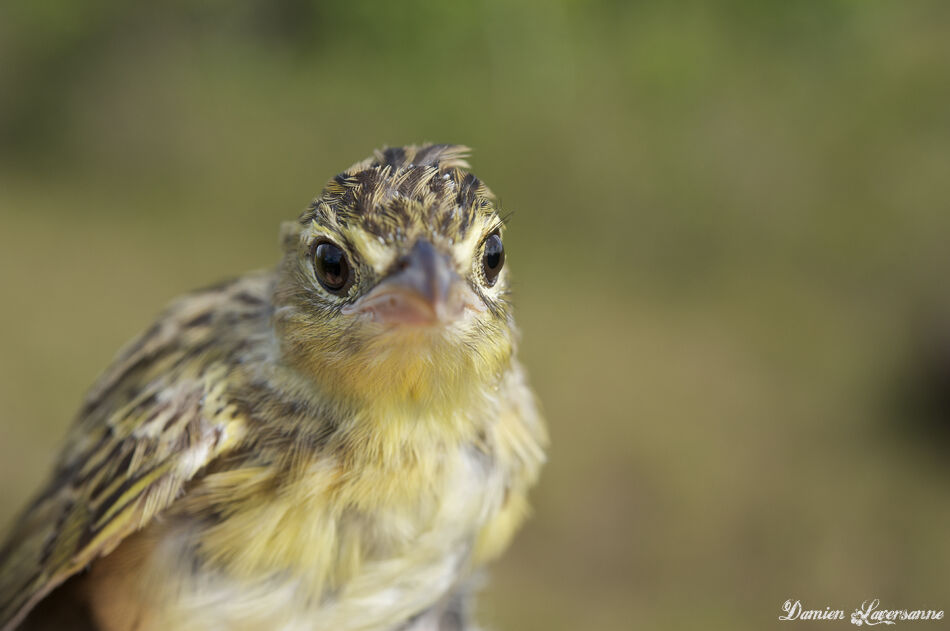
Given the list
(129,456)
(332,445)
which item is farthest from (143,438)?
(332,445)

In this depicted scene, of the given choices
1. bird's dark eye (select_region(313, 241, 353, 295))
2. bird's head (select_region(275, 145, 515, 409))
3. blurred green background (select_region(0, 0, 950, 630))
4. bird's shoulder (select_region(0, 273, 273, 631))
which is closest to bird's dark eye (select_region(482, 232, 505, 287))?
bird's head (select_region(275, 145, 515, 409))

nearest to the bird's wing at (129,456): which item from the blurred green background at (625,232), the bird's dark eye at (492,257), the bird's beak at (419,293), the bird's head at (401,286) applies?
the bird's head at (401,286)

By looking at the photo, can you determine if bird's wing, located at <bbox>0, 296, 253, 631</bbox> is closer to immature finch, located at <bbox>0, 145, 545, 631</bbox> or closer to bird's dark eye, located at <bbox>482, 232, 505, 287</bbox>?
immature finch, located at <bbox>0, 145, 545, 631</bbox>

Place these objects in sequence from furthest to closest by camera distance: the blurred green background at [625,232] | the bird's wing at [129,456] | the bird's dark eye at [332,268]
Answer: the blurred green background at [625,232] < the bird's wing at [129,456] < the bird's dark eye at [332,268]

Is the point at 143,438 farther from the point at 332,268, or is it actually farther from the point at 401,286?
the point at 401,286

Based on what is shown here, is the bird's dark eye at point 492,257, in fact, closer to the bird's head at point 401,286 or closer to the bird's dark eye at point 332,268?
the bird's head at point 401,286
